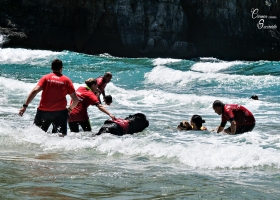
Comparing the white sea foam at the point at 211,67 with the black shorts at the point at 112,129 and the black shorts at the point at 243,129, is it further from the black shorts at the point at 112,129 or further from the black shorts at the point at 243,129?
the black shorts at the point at 112,129

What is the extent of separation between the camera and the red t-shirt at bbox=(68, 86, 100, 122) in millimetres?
8867

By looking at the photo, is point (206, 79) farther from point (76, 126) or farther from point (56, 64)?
point (56, 64)

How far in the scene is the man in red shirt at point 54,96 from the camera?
7.84 meters

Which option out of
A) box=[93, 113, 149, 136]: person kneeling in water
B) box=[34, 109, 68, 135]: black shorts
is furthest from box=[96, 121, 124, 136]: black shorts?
box=[34, 109, 68, 135]: black shorts

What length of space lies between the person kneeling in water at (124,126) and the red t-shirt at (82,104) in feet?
1.37

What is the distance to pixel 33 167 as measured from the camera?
610 cm

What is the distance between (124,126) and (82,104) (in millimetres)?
785

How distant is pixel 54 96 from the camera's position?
26.0ft

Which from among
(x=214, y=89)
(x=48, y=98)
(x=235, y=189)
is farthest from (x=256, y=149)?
(x=214, y=89)

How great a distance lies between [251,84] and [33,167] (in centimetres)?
2019

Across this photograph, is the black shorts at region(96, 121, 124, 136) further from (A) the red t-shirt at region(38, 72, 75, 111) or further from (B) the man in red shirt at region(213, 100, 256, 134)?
(B) the man in red shirt at region(213, 100, 256, 134)

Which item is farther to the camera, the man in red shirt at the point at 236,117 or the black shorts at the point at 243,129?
the black shorts at the point at 243,129

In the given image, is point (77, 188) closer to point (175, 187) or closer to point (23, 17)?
point (175, 187)

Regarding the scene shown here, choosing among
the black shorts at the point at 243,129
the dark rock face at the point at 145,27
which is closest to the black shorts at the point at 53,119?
the black shorts at the point at 243,129
